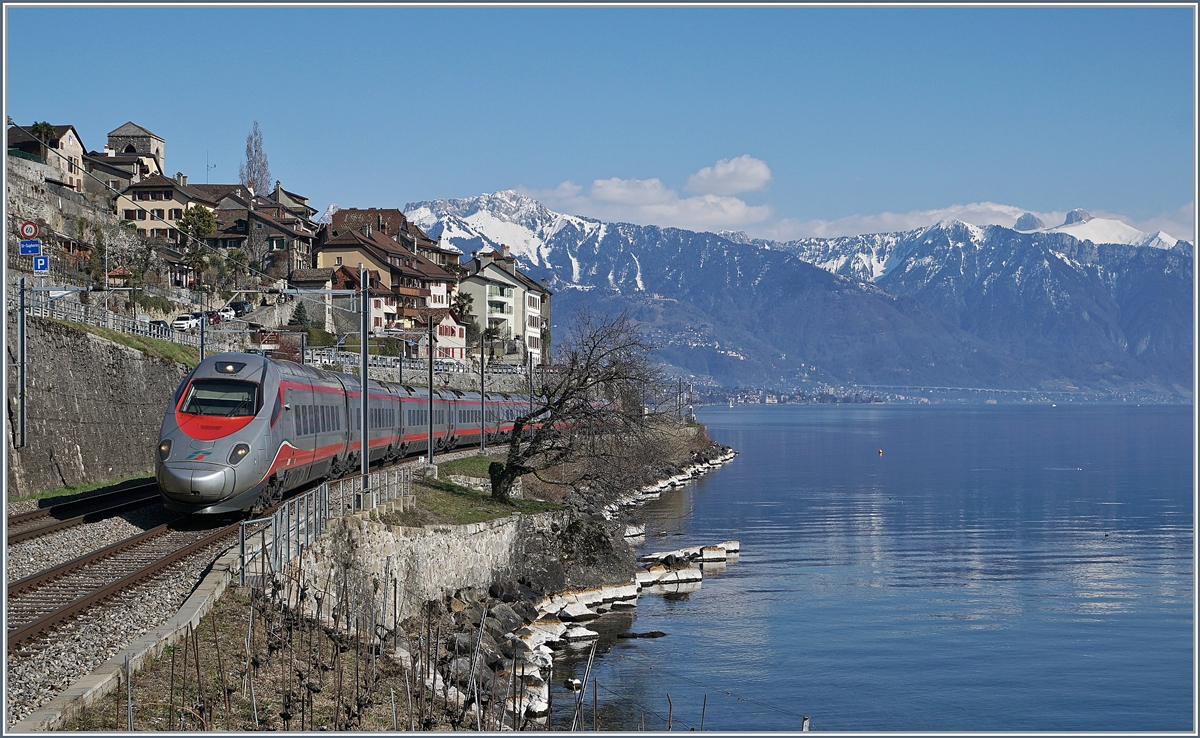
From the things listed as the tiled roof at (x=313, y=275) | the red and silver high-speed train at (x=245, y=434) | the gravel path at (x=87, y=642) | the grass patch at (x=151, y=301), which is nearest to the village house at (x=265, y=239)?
the tiled roof at (x=313, y=275)

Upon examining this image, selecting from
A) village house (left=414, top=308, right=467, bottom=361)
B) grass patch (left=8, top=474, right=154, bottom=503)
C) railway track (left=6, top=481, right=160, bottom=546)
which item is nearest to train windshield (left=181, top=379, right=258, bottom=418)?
railway track (left=6, top=481, right=160, bottom=546)

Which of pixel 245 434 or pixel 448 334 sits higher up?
pixel 448 334

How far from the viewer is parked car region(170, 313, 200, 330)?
6969 centimetres

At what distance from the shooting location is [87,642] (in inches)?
598

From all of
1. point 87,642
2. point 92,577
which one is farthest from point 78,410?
point 87,642

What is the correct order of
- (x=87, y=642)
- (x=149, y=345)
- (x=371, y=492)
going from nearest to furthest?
(x=87, y=642) → (x=371, y=492) → (x=149, y=345)

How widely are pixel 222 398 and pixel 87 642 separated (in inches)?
416

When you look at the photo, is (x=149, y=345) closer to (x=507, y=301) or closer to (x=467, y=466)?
(x=467, y=466)

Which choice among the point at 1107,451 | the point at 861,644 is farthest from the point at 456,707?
the point at 1107,451

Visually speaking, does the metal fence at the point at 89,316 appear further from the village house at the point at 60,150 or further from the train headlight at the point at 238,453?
the village house at the point at 60,150

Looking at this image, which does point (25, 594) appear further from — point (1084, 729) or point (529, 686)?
point (1084, 729)

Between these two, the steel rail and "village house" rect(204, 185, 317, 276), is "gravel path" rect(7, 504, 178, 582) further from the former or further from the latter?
"village house" rect(204, 185, 317, 276)

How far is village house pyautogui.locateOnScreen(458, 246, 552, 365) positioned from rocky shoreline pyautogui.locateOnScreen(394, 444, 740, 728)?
268 ft

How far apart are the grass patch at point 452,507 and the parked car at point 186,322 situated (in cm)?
3212
